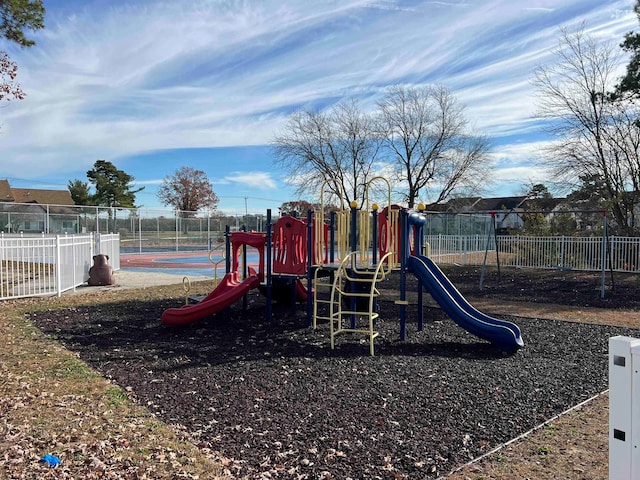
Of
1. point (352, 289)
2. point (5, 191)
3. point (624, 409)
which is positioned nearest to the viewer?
point (624, 409)

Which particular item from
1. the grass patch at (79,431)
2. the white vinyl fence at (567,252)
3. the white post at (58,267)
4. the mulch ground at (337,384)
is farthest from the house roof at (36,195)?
the grass patch at (79,431)

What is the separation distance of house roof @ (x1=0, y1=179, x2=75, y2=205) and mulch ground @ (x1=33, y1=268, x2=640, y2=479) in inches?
2004

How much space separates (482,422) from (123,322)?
669 cm

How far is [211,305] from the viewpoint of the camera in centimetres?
866

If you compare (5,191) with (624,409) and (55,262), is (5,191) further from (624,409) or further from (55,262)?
(624,409)

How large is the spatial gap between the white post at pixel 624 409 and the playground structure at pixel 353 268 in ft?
14.3

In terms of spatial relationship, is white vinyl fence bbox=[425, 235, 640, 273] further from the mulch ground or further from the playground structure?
the mulch ground

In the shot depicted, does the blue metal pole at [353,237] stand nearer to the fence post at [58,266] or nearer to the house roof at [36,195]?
the fence post at [58,266]

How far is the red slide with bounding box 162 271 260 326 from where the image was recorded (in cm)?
851

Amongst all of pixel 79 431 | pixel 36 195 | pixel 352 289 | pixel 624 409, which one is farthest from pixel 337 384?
pixel 36 195

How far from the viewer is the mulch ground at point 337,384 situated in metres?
3.80

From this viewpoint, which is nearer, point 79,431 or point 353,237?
point 79,431

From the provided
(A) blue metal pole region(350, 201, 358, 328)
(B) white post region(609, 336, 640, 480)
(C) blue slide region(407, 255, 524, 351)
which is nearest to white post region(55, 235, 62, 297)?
(A) blue metal pole region(350, 201, 358, 328)

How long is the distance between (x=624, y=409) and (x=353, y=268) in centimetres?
562
